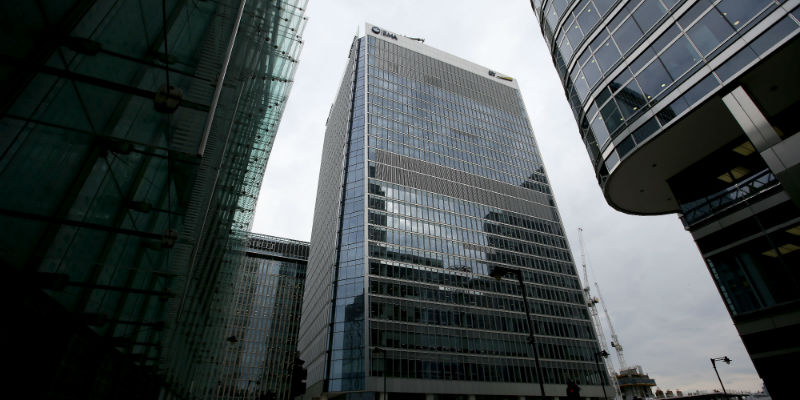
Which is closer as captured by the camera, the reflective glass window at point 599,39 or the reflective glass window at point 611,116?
the reflective glass window at point 611,116

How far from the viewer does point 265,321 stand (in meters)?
129

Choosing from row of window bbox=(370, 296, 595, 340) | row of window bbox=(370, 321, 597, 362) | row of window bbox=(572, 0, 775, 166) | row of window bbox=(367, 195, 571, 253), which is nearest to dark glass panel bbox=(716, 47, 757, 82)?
row of window bbox=(572, 0, 775, 166)

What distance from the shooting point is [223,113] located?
48.3 ft

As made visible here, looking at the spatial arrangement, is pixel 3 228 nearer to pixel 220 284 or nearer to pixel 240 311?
pixel 220 284

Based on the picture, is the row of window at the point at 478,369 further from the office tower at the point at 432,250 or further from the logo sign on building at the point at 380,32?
the logo sign on building at the point at 380,32

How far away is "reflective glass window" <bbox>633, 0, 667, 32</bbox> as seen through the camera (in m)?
24.5

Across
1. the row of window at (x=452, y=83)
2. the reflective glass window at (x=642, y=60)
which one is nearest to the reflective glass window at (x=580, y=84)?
the reflective glass window at (x=642, y=60)

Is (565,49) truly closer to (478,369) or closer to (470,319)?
(470,319)

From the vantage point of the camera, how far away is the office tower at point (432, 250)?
58.1 metres

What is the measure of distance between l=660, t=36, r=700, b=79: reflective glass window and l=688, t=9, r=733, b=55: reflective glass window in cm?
40

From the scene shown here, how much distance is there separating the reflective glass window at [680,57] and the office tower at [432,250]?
132 ft

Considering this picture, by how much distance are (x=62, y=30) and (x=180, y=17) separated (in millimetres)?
4578

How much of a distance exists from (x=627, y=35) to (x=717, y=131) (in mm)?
8661

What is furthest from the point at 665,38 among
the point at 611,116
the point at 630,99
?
the point at 611,116
